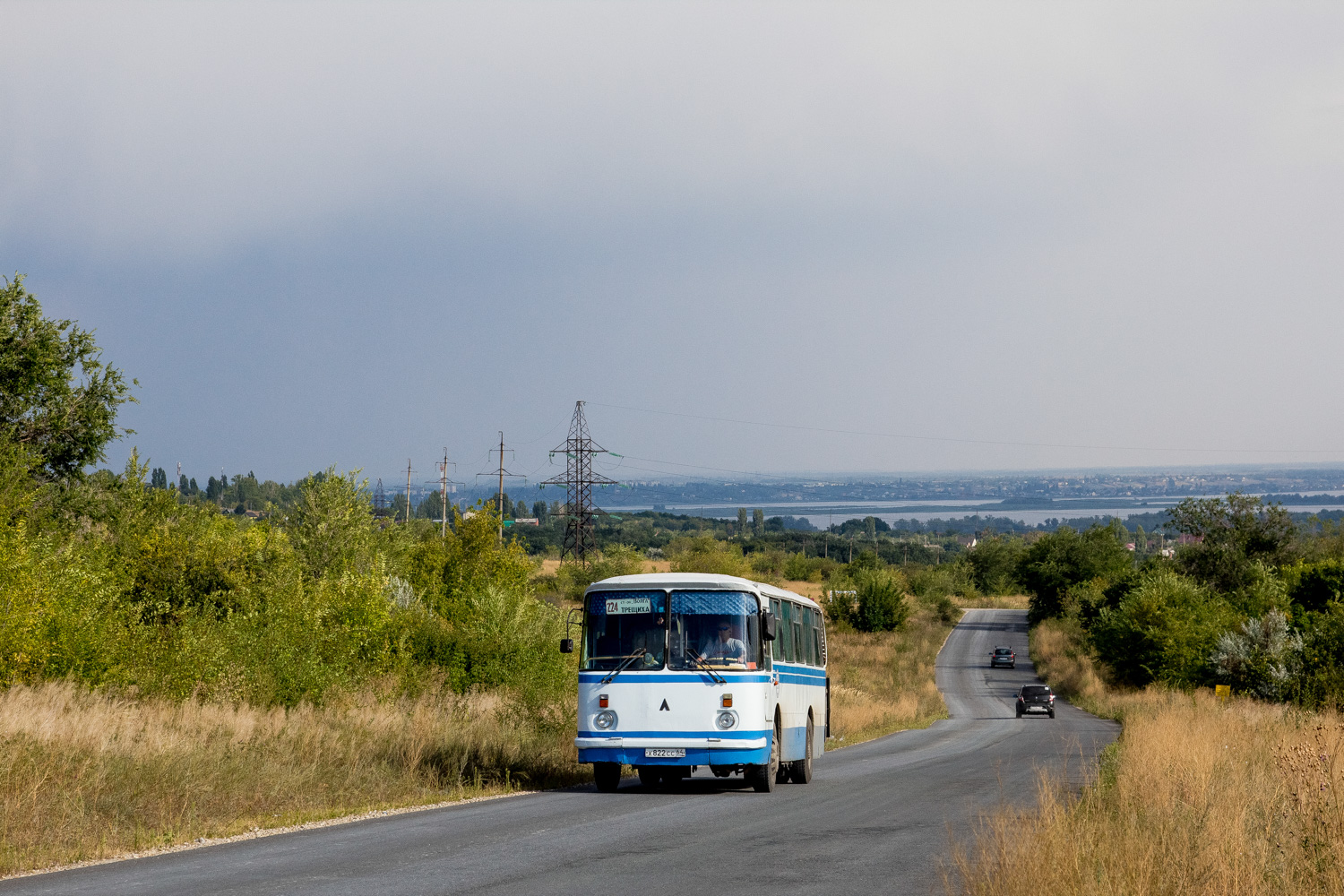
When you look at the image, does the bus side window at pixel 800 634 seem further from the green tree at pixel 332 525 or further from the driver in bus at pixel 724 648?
the green tree at pixel 332 525

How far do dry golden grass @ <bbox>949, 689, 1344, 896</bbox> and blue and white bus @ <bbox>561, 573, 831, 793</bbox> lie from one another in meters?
4.72

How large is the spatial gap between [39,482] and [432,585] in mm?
15325

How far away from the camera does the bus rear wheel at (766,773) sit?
1895 centimetres

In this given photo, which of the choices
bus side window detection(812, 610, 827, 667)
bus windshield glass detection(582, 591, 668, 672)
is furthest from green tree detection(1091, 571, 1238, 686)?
bus windshield glass detection(582, 591, 668, 672)

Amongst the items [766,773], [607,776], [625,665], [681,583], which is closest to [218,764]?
[625,665]

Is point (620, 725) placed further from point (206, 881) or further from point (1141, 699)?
point (1141, 699)

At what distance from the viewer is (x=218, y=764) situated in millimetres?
16406

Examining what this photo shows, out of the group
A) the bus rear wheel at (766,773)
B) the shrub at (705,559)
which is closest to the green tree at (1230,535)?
the shrub at (705,559)

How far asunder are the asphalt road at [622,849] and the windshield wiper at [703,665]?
164 cm

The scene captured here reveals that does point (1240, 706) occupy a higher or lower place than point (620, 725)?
lower

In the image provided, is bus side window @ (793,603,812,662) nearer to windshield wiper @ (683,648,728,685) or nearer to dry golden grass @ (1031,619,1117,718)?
windshield wiper @ (683,648,728,685)

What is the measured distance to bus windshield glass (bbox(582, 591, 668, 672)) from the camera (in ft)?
59.8

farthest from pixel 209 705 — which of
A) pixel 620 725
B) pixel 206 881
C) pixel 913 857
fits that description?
pixel 913 857

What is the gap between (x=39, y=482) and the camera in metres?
38.0
